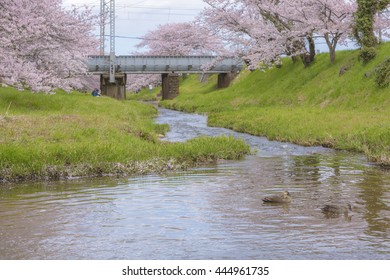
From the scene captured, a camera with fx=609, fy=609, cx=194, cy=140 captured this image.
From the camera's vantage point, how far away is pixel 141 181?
1641 centimetres

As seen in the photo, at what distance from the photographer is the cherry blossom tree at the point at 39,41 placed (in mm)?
30597

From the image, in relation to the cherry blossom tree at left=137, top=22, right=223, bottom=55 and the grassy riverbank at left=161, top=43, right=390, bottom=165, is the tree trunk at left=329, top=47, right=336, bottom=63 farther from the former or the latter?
the cherry blossom tree at left=137, top=22, right=223, bottom=55

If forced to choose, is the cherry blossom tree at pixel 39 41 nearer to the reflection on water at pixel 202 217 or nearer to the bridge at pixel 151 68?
the reflection on water at pixel 202 217

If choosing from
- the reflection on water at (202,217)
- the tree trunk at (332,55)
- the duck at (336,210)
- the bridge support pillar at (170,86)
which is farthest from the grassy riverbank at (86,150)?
the bridge support pillar at (170,86)

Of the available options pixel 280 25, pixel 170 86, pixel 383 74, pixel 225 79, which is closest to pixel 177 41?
pixel 170 86

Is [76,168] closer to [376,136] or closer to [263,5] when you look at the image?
[376,136]

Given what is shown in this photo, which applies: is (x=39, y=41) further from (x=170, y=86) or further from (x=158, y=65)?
(x=170, y=86)

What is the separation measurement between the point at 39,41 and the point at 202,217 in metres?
24.4

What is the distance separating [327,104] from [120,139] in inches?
723

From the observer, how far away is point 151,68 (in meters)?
72.5

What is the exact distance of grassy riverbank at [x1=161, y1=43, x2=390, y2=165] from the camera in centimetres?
2412

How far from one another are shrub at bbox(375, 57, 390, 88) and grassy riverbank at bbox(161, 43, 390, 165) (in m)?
0.38

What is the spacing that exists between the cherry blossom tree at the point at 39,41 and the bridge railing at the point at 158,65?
31080mm
